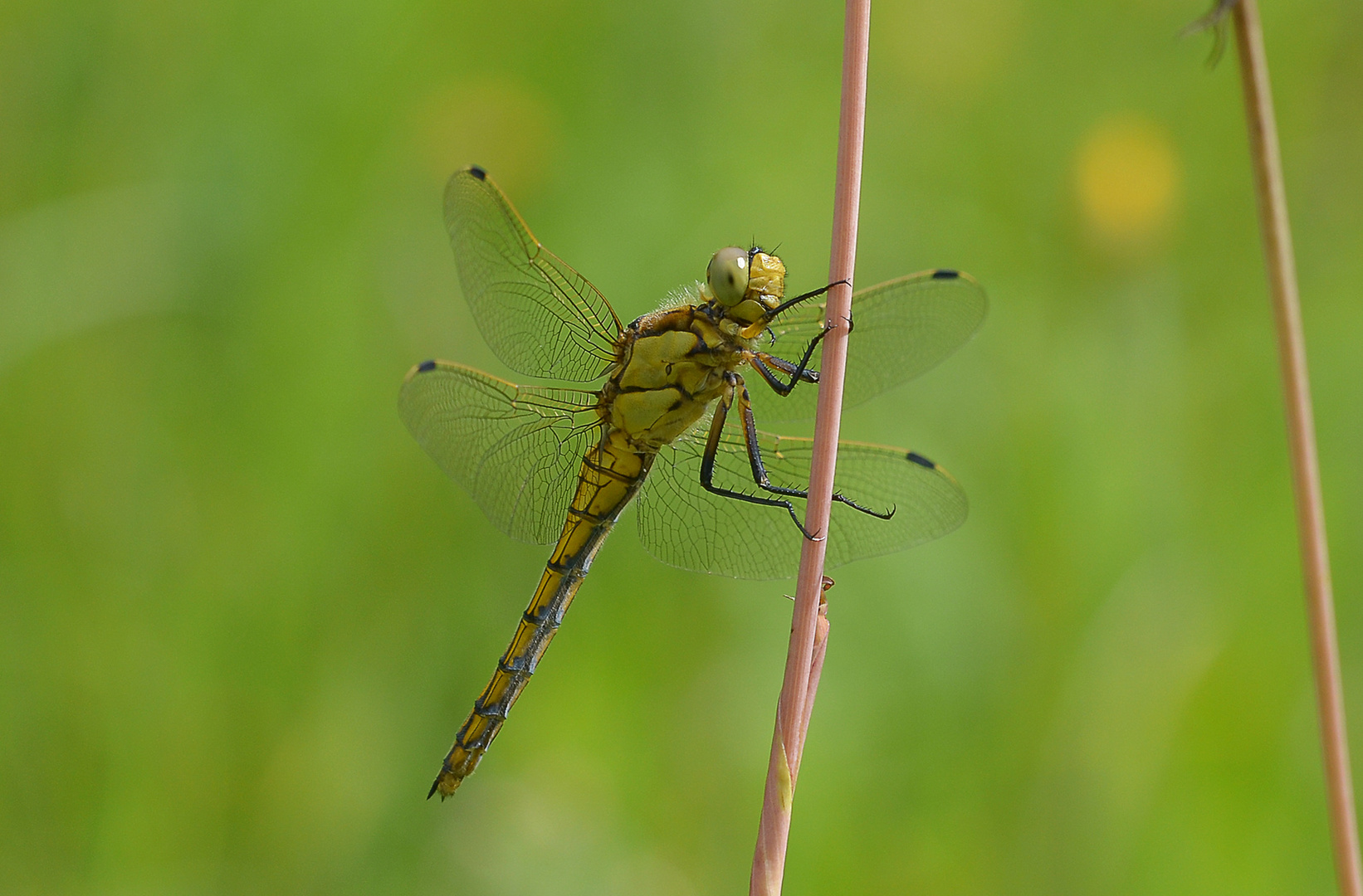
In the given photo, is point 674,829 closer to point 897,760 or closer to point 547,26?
point 897,760

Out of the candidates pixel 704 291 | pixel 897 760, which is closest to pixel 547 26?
pixel 704 291

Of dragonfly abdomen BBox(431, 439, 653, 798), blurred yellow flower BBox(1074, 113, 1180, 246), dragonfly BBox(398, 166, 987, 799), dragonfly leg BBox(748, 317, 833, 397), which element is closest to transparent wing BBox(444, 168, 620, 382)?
dragonfly BBox(398, 166, 987, 799)

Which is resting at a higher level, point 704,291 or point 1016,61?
point 1016,61

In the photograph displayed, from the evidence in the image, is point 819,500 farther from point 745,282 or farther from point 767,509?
point 767,509

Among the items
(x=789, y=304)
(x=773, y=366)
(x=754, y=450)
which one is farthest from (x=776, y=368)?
(x=789, y=304)

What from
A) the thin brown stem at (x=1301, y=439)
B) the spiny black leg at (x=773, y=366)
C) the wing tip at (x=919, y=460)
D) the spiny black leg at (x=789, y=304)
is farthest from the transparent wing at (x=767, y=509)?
the thin brown stem at (x=1301, y=439)

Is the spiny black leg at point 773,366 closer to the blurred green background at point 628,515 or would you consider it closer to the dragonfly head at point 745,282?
the dragonfly head at point 745,282
